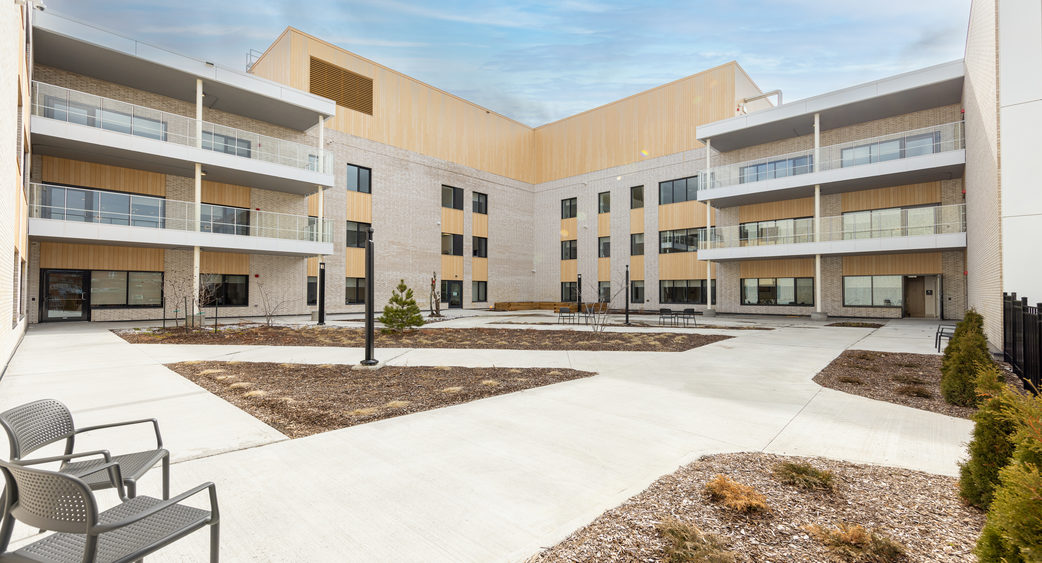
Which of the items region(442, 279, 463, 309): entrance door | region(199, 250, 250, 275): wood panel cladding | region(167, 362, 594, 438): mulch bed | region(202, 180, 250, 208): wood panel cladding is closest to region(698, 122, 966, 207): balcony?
region(442, 279, 463, 309): entrance door

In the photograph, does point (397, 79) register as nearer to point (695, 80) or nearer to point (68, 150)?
point (68, 150)

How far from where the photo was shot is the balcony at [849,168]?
2144cm

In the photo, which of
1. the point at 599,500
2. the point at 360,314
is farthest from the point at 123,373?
the point at 360,314

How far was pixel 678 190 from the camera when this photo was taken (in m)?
34.2

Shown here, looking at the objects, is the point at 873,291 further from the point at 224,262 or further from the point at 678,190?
the point at 224,262

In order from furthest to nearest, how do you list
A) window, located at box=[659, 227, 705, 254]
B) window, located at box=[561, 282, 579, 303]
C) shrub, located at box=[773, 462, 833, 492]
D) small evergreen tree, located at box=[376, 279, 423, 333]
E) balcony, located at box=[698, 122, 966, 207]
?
window, located at box=[561, 282, 579, 303]
window, located at box=[659, 227, 705, 254]
balcony, located at box=[698, 122, 966, 207]
small evergreen tree, located at box=[376, 279, 423, 333]
shrub, located at box=[773, 462, 833, 492]

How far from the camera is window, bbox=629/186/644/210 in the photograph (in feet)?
120

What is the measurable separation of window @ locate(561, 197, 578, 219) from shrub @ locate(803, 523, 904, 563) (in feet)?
126

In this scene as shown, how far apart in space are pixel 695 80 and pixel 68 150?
3567 centimetres

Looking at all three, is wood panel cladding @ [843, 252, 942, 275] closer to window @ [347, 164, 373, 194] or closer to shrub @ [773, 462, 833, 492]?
shrub @ [773, 462, 833, 492]

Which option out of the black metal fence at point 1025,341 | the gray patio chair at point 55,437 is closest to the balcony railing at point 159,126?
the gray patio chair at point 55,437

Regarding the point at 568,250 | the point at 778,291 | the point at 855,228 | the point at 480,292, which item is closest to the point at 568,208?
the point at 568,250

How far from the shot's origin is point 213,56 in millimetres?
21141

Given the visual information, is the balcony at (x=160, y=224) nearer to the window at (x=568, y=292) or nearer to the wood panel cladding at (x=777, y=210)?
the window at (x=568, y=292)
